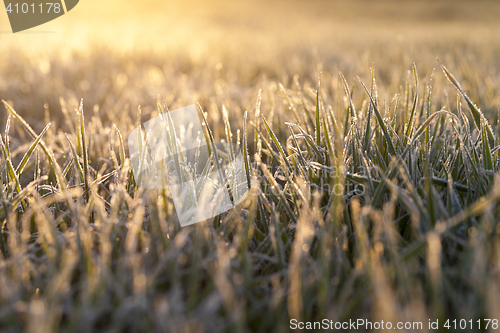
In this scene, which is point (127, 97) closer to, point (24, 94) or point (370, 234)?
point (24, 94)

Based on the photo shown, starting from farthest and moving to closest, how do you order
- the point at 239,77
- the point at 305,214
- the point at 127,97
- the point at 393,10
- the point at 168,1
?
1. the point at 168,1
2. the point at 393,10
3. the point at 239,77
4. the point at 127,97
5. the point at 305,214

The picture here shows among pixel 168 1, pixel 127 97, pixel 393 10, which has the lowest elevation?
pixel 127 97

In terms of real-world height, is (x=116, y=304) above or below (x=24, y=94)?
below

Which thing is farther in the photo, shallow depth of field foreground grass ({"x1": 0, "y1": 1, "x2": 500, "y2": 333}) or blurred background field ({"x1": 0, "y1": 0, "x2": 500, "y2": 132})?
blurred background field ({"x1": 0, "y1": 0, "x2": 500, "y2": 132})

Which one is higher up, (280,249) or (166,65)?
(166,65)

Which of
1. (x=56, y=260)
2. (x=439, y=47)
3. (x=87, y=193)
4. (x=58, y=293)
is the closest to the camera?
(x=58, y=293)

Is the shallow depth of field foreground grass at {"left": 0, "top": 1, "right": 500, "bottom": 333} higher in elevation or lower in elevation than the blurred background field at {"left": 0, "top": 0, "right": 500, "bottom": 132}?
lower

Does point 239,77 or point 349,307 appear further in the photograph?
point 239,77

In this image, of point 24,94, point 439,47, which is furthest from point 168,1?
point 24,94

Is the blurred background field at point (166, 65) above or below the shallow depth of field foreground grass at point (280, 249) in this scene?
above

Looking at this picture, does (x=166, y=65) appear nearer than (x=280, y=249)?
No

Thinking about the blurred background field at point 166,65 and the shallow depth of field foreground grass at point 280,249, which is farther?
the blurred background field at point 166,65
